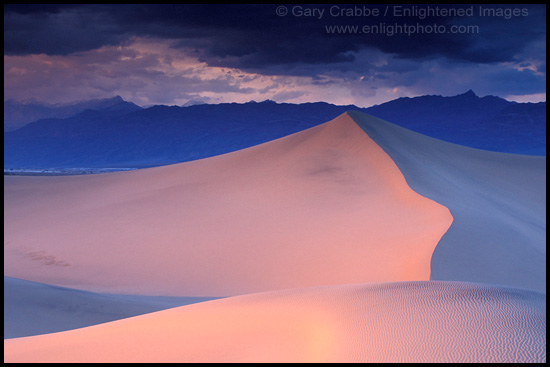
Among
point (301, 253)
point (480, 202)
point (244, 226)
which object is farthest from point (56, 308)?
point (480, 202)

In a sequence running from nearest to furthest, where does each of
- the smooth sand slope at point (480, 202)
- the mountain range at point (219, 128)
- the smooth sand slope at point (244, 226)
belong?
the smooth sand slope at point (480, 202), the smooth sand slope at point (244, 226), the mountain range at point (219, 128)

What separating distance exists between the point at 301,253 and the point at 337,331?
7767 mm

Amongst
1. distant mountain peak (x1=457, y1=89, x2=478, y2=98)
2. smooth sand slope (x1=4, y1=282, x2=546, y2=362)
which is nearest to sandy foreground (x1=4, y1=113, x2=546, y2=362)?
smooth sand slope (x1=4, y1=282, x2=546, y2=362)

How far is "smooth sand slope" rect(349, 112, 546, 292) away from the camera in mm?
9102

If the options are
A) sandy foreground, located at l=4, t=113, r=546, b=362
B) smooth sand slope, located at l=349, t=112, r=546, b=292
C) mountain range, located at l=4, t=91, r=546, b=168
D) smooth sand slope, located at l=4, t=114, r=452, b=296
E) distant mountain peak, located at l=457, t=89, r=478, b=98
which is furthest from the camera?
distant mountain peak, located at l=457, t=89, r=478, b=98

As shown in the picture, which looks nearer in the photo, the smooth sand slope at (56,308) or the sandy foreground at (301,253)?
the sandy foreground at (301,253)

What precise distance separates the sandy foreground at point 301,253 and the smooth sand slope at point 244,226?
0.06 m

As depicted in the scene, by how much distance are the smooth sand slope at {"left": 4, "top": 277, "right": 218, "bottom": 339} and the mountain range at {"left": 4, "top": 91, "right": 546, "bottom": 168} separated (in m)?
146

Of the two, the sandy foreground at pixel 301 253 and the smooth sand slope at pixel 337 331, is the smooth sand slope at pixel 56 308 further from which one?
the smooth sand slope at pixel 337 331

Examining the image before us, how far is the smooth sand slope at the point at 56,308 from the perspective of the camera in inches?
299

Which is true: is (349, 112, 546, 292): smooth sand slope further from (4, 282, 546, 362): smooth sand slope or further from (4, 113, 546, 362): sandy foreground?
(4, 282, 546, 362): smooth sand slope

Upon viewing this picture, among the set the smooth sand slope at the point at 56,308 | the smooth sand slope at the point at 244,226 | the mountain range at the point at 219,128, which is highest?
the mountain range at the point at 219,128

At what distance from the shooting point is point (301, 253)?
11.8m

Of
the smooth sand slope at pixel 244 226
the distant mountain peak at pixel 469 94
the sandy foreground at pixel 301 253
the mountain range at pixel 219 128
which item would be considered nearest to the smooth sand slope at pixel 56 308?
the sandy foreground at pixel 301 253
